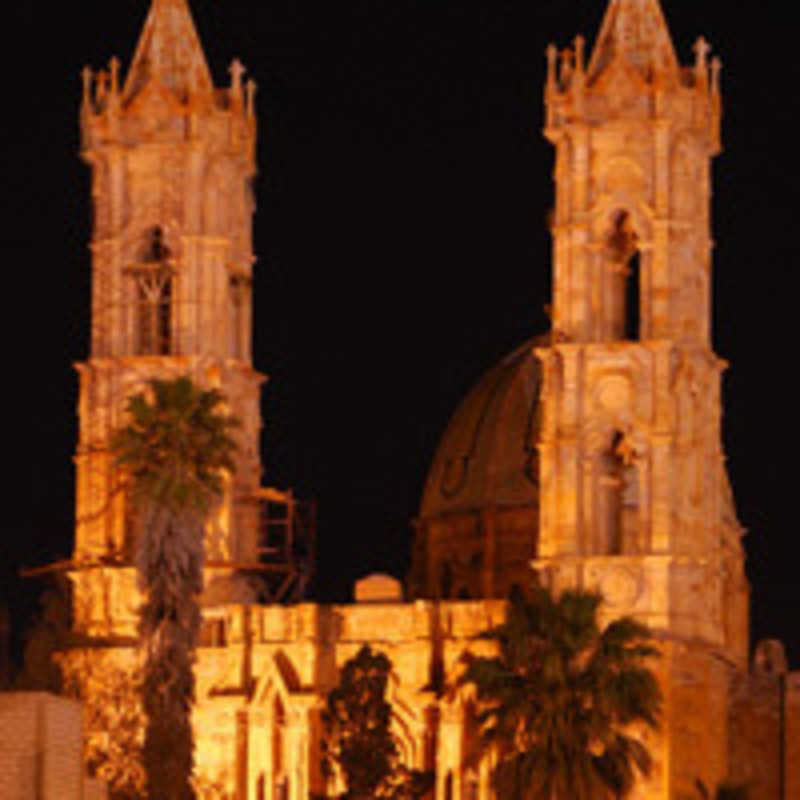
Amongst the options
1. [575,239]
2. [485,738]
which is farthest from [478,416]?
[485,738]

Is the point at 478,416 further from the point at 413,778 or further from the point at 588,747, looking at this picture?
the point at 588,747

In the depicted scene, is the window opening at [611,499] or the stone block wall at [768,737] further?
the stone block wall at [768,737]

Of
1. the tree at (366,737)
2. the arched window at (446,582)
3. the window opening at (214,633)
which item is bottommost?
the tree at (366,737)

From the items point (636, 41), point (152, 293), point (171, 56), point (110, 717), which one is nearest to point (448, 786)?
point (110, 717)

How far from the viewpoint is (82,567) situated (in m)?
90.3

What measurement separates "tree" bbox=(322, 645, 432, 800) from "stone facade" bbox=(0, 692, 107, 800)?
1046 inches

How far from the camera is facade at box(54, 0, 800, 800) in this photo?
84.9 meters

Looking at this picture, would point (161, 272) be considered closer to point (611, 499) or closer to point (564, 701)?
point (611, 499)

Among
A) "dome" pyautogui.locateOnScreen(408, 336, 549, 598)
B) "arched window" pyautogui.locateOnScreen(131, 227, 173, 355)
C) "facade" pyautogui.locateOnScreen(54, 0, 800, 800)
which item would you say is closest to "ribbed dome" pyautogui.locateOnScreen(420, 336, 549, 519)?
"dome" pyautogui.locateOnScreen(408, 336, 549, 598)

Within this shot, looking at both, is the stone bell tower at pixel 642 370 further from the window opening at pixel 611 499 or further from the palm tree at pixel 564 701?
the palm tree at pixel 564 701

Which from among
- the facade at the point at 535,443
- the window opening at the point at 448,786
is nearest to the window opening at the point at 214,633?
the facade at the point at 535,443

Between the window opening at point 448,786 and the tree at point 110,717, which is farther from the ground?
the tree at point 110,717

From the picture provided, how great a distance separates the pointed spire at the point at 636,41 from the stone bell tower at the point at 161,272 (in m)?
9.67

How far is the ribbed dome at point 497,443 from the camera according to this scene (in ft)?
319
